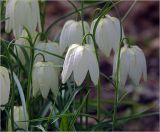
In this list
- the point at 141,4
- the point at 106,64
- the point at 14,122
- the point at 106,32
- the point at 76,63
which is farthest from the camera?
the point at 141,4

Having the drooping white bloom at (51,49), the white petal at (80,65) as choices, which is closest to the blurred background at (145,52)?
the drooping white bloom at (51,49)

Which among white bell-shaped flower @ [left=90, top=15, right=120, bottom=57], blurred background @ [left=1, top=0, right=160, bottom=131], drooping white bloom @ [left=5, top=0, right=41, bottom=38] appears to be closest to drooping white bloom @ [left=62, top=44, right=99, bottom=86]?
white bell-shaped flower @ [left=90, top=15, right=120, bottom=57]

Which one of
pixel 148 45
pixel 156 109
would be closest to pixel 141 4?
pixel 148 45

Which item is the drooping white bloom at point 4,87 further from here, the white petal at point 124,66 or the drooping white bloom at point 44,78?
A: the white petal at point 124,66

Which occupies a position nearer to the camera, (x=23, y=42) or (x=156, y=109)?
(x=23, y=42)

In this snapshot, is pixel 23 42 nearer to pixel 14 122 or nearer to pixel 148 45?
pixel 14 122

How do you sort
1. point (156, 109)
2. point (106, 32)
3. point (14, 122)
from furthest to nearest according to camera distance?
1. point (156, 109)
2. point (14, 122)
3. point (106, 32)

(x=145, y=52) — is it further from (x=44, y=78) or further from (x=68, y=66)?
(x=68, y=66)
